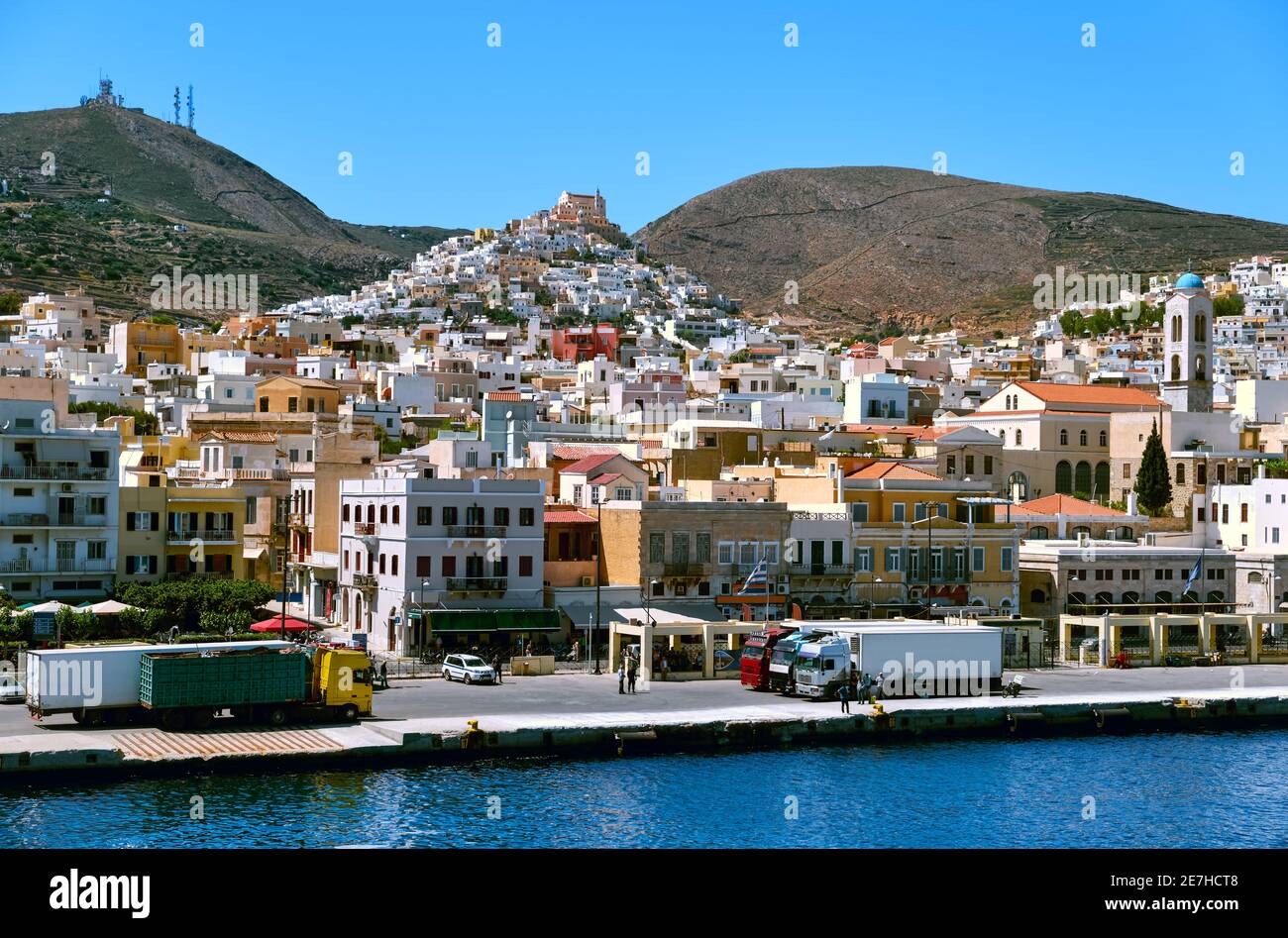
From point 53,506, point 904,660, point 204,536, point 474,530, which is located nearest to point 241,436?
point 204,536

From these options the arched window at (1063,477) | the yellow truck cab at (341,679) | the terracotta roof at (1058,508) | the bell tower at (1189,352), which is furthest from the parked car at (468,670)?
the bell tower at (1189,352)

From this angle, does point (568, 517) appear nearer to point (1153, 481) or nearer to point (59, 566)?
point (59, 566)

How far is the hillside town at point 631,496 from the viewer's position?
49625 millimetres

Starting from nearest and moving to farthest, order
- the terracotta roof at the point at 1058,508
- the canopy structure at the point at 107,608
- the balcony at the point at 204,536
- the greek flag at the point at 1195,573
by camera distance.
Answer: the canopy structure at the point at 107,608, the balcony at the point at 204,536, the greek flag at the point at 1195,573, the terracotta roof at the point at 1058,508

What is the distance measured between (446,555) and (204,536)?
34.8 feet

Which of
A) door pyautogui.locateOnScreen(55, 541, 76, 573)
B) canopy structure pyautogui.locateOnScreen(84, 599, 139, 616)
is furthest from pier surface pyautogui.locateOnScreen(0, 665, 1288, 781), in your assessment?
door pyautogui.locateOnScreen(55, 541, 76, 573)

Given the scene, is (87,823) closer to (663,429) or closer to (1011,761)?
(1011,761)

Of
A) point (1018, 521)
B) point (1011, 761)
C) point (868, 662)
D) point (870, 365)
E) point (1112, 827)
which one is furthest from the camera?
point (870, 365)

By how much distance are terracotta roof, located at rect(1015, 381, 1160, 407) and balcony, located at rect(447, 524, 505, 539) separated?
140 ft

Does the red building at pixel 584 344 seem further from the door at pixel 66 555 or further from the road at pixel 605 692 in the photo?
the road at pixel 605 692

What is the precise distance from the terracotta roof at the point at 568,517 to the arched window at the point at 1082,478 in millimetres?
36839
